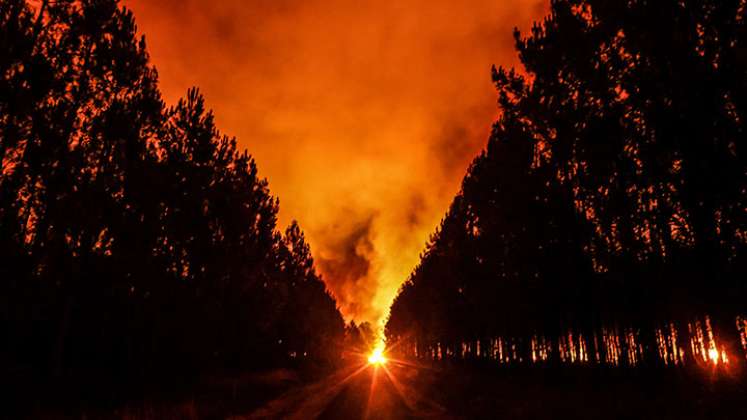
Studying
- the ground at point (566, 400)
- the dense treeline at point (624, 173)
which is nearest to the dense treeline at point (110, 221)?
the ground at point (566, 400)

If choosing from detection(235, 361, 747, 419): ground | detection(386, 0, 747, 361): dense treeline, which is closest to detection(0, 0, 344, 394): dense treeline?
detection(235, 361, 747, 419): ground

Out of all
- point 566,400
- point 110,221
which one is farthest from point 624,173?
point 110,221

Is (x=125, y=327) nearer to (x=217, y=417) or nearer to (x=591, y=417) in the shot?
(x=217, y=417)

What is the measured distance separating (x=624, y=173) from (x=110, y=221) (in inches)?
760

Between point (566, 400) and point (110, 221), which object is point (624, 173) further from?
point (110, 221)

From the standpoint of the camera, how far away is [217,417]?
16.5 meters

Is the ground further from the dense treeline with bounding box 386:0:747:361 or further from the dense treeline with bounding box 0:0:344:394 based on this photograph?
the dense treeline with bounding box 0:0:344:394

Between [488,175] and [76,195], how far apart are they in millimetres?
20374

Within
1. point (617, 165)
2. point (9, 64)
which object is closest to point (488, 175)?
point (617, 165)

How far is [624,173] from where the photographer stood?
50.6ft

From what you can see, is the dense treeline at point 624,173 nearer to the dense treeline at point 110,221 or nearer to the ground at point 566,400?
the ground at point 566,400

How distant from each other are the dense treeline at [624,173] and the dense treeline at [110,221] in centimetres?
1450

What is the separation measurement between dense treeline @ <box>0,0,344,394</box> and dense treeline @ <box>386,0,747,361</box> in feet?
47.6

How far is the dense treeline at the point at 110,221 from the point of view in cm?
→ 1253
